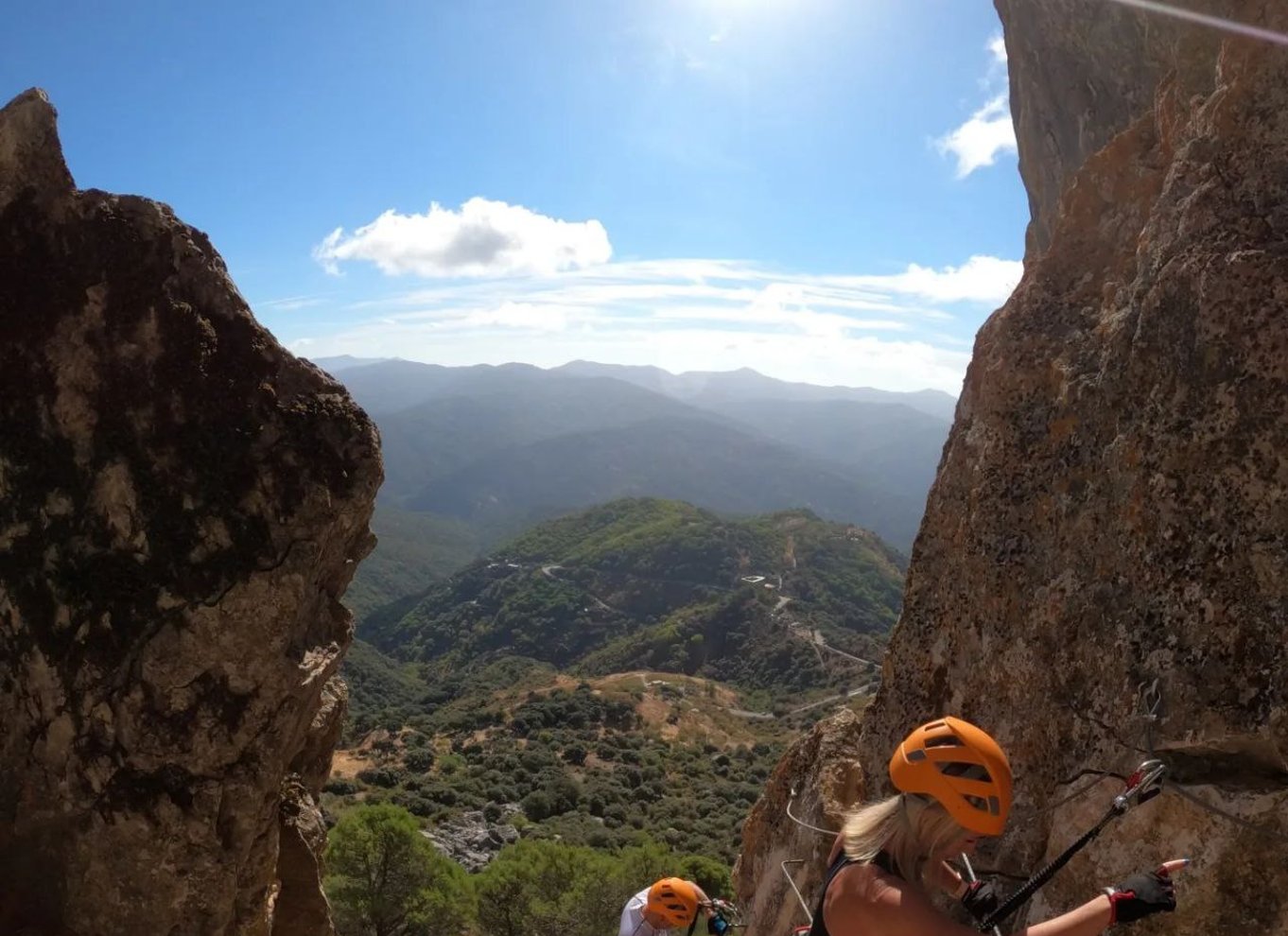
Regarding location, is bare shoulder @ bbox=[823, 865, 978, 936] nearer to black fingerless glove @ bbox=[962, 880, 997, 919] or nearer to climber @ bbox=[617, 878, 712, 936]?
black fingerless glove @ bbox=[962, 880, 997, 919]

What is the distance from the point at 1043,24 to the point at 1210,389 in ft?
70.1

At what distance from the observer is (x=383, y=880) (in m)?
24.5

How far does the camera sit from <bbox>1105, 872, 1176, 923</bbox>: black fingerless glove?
3.78 meters

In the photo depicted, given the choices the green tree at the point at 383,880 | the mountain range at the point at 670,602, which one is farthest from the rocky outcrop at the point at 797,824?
the mountain range at the point at 670,602

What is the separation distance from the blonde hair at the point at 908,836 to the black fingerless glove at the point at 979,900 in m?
1.04

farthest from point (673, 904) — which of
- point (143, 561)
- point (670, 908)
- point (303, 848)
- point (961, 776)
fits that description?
point (143, 561)

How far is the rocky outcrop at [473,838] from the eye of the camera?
4175 cm

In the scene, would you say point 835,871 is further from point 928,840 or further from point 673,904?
point 673,904

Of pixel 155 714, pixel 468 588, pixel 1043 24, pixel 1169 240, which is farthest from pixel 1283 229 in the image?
pixel 468 588

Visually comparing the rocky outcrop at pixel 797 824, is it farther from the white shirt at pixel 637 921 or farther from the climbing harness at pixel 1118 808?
the climbing harness at pixel 1118 808

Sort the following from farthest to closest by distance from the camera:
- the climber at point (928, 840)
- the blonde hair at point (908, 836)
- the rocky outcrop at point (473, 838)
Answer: the rocky outcrop at point (473, 838), the blonde hair at point (908, 836), the climber at point (928, 840)

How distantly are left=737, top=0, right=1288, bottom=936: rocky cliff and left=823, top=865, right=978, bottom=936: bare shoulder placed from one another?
7.14 ft

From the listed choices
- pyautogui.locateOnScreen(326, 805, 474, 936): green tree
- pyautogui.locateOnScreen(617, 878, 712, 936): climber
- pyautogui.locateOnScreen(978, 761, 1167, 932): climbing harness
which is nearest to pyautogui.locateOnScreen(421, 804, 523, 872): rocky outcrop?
pyautogui.locateOnScreen(326, 805, 474, 936): green tree

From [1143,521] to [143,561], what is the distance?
33.3 feet
